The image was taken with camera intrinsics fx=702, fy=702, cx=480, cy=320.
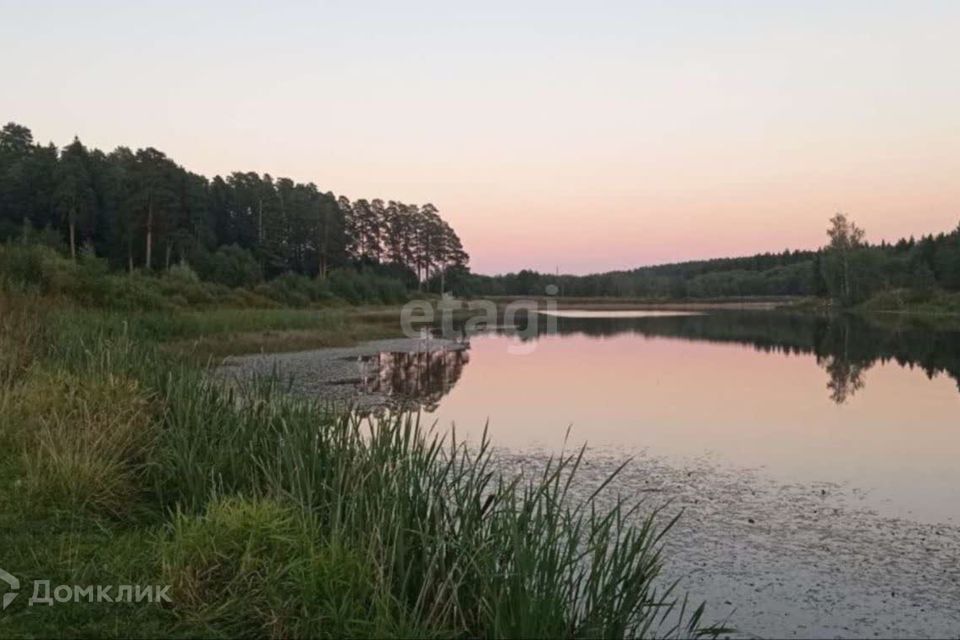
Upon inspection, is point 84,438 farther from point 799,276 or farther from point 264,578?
point 799,276

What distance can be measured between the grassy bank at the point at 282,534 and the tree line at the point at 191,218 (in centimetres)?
4068

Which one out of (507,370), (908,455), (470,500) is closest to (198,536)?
(470,500)

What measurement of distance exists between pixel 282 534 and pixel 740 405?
47.9ft

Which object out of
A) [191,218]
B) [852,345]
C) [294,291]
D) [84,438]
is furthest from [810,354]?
[191,218]

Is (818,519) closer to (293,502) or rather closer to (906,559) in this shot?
(906,559)

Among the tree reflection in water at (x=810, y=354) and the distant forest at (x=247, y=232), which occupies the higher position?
the distant forest at (x=247, y=232)

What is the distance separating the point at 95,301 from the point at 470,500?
2208 centimetres

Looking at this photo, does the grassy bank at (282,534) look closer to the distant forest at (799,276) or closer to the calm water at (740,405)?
the calm water at (740,405)

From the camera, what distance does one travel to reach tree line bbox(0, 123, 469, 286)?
5534cm

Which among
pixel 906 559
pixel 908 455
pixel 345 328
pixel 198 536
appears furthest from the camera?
pixel 345 328

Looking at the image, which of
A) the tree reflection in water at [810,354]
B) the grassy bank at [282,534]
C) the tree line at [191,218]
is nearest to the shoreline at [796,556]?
the grassy bank at [282,534]

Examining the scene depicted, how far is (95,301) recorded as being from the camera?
23.0 meters

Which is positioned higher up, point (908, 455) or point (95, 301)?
point (95, 301)

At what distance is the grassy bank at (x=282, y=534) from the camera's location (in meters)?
4.11
